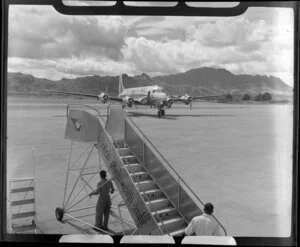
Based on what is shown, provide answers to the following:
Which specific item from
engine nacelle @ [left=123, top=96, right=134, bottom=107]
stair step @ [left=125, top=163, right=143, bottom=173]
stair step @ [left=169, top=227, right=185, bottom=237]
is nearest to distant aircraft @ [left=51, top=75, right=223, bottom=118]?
engine nacelle @ [left=123, top=96, right=134, bottom=107]

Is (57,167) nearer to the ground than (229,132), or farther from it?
nearer to the ground

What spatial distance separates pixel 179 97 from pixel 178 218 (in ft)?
38.8

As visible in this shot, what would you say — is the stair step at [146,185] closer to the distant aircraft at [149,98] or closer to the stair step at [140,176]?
the stair step at [140,176]

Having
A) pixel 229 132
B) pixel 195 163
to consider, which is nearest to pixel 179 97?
pixel 229 132

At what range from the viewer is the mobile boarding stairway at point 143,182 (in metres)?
3.50

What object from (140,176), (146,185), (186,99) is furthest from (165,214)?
(186,99)

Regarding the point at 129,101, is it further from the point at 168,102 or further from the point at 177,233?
the point at 177,233

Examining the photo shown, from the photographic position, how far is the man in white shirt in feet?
9.62

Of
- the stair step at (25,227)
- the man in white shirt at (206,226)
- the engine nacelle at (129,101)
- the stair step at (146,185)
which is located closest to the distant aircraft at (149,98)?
the engine nacelle at (129,101)

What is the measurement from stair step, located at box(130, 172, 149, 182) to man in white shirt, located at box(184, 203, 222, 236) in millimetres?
1223

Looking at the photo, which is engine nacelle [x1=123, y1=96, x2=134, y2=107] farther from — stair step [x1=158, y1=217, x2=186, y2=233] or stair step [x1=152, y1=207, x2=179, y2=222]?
stair step [x1=158, y1=217, x2=186, y2=233]

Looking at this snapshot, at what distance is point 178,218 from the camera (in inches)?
145

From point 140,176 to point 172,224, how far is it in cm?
89

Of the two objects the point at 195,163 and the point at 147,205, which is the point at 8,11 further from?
the point at 195,163
